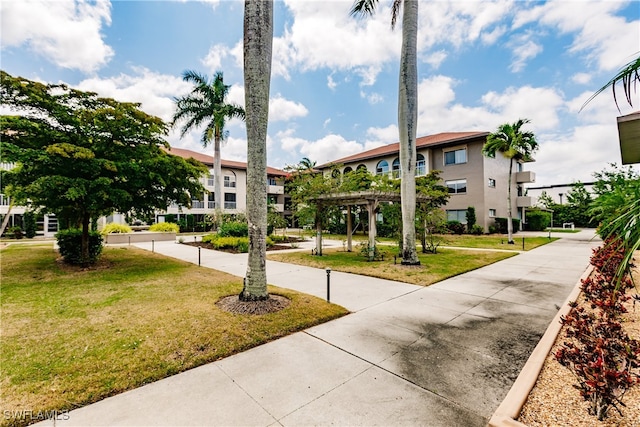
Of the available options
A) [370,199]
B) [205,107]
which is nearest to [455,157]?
[370,199]

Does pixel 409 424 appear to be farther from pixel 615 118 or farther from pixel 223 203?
pixel 223 203

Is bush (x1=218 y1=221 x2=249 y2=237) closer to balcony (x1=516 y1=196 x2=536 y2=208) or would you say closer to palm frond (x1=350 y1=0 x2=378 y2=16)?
palm frond (x1=350 y1=0 x2=378 y2=16)

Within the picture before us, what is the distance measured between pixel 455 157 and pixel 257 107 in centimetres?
2890

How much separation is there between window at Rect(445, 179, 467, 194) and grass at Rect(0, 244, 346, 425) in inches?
1082

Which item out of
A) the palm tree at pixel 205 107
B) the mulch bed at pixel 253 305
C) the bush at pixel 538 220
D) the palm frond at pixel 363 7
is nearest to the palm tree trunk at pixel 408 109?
the palm frond at pixel 363 7

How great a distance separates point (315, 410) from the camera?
9.88ft

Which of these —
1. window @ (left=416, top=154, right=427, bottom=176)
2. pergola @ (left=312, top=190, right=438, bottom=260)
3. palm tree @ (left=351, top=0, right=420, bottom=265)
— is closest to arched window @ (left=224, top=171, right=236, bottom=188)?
window @ (left=416, top=154, right=427, bottom=176)

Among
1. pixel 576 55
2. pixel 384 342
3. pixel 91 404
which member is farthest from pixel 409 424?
pixel 576 55

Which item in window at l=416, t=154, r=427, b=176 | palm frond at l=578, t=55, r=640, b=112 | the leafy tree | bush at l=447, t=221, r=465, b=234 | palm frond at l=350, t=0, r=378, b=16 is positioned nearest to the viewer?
palm frond at l=578, t=55, r=640, b=112

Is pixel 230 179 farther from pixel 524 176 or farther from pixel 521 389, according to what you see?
pixel 521 389

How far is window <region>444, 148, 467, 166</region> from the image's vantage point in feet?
96.0

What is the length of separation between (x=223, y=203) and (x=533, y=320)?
39877 mm

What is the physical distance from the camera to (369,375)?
12.1 feet

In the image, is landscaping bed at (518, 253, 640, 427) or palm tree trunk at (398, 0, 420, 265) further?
palm tree trunk at (398, 0, 420, 265)
